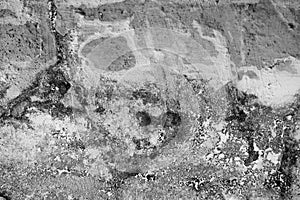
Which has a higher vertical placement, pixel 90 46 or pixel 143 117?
pixel 90 46

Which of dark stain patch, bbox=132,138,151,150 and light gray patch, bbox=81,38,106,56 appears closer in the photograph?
light gray patch, bbox=81,38,106,56

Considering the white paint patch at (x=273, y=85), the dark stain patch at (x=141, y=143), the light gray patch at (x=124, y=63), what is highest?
the light gray patch at (x=124, y=63)

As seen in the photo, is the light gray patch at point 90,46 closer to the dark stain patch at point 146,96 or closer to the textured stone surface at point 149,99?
the textured stone surface at point 149,99

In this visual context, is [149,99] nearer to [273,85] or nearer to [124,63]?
[124,63]

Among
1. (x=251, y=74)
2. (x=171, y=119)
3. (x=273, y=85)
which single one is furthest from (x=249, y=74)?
(x=171, y=119)

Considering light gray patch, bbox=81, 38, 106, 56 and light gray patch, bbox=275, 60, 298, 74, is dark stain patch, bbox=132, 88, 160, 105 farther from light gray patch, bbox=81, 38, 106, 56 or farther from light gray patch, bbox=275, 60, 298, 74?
light gray patch, bbox=275, 60, 298, 74

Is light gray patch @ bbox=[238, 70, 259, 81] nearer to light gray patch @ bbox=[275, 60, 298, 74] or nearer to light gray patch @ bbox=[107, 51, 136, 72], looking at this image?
light gray patch @ bbox=[275, 60, 298, 74]

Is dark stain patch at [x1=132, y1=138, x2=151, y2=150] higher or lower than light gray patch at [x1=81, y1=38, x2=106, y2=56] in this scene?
lower

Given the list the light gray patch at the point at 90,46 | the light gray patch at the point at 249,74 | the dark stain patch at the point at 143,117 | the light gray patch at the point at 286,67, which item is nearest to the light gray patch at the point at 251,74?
the light gray patch at the point at 249,74

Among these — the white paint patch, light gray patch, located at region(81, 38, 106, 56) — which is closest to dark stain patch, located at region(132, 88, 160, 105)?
light gray patch, located at region(81, 38, 106, 56)

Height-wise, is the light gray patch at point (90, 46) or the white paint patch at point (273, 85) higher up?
the light gray patch at point (90, 46)

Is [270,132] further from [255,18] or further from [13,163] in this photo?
[13,163]

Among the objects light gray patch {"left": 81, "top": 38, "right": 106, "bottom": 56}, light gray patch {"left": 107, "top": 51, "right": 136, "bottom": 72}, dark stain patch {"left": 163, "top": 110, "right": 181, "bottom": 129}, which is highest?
light gray patch {"left": 81, "top": 38, "right": 106, "bottom": 56}

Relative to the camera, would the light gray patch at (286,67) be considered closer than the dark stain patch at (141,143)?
Yes
